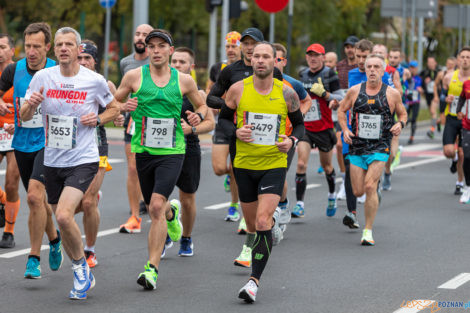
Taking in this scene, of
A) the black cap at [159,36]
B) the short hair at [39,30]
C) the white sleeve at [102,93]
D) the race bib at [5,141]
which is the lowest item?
the race bib at [5,141]

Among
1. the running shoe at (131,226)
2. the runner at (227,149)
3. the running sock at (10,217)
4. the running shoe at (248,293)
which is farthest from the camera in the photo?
the runner at (227,149)

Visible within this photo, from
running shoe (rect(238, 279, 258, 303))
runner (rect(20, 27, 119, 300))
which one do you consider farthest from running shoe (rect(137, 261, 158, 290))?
running shoe (rect(238, 279, 258, 303))

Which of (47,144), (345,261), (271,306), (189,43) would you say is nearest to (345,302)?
(271,306)

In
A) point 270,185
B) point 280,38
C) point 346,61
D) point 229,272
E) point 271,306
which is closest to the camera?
point 271,306

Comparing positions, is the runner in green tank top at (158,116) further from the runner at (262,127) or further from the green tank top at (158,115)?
the runner at (262,127)

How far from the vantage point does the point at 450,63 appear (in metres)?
23.8

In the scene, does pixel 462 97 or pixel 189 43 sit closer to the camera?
pixel 462 97

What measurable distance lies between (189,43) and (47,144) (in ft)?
89.0

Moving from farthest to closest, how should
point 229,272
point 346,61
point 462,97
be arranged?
point 346,61, point 462,97, point 229,272

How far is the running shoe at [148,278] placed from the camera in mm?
7527

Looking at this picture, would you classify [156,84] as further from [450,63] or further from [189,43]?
[189,43]

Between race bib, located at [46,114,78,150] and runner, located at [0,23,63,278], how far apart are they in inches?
21.9

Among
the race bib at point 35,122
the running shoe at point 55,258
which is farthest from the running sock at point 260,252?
the race bib at point 35,122

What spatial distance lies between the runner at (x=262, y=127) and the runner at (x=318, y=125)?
3945 mm
